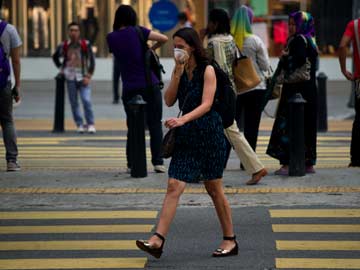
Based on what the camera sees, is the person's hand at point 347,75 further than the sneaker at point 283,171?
Yes

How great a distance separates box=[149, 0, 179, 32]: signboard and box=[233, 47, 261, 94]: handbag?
12.8m

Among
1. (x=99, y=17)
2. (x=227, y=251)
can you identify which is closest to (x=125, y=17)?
(x=227, y=251)

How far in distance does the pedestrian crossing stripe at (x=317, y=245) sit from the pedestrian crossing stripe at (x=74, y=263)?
1141 mm

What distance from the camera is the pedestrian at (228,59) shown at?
11.4 meters

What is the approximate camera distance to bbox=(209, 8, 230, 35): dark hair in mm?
11602

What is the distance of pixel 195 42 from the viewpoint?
8.23 metres

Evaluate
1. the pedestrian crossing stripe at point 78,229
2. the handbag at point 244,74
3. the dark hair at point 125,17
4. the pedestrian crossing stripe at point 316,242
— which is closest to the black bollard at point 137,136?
the dark hair at point 125,17

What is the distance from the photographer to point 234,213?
10.3 m

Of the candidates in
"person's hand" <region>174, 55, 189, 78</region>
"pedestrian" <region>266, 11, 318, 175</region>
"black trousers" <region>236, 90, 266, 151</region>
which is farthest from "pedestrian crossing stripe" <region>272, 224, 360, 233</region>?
"black trousers" <region>236, 90, 266, 151</region>

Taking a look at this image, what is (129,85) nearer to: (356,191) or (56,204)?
(56,204)

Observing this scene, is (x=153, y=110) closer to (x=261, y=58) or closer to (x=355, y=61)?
(x=261, y=58)

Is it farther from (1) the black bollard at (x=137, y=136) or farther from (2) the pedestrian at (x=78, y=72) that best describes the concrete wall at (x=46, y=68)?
(1) the black bollard at (x=137, y=136)

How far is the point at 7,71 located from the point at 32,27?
61.6 feet

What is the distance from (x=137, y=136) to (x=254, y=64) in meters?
1.58
